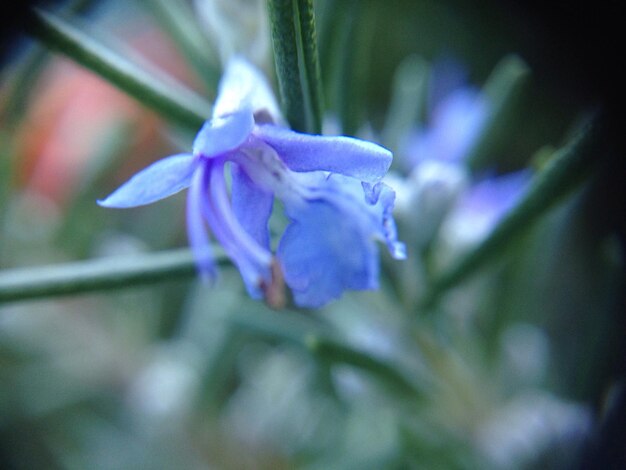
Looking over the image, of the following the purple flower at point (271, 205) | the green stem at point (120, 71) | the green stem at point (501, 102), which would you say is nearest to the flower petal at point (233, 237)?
the purple flower at point (271, 205)

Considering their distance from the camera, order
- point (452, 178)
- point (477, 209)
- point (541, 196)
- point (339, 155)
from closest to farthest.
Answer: point (339, 155) < point (541, 196) < point (452, 178) < point (477, 209)

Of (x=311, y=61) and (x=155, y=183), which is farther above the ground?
(x=311, y=61)

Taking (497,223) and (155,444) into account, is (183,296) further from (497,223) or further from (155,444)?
(497,223)

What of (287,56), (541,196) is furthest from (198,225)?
(541,196)

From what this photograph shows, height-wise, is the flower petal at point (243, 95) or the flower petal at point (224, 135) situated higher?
the flower petal at point (243, 95)

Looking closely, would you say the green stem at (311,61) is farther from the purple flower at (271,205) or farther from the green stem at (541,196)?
the green stem at (541,196)

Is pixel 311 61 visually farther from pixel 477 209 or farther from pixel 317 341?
pixel 477 209
